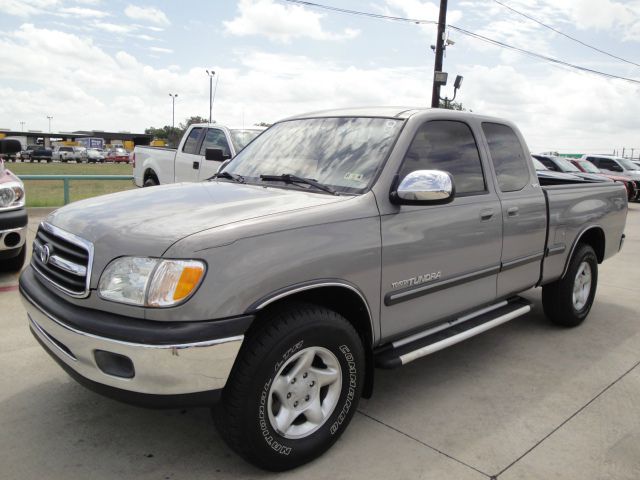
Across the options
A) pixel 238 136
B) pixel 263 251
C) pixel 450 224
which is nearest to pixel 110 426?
→ pixel 263 251

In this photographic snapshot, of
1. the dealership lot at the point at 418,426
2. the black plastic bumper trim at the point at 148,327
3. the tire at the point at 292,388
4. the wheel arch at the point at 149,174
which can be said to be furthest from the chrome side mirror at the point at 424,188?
the wheel arch at the point at 149,174

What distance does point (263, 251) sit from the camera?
2496 millimetres

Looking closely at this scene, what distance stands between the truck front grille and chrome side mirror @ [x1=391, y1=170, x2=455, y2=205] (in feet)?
5.22

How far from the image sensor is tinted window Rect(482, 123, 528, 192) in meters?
4.09

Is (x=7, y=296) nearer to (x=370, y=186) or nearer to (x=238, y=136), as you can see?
(x=370, y=186)

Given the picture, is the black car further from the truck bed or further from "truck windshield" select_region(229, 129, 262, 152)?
the truck bed

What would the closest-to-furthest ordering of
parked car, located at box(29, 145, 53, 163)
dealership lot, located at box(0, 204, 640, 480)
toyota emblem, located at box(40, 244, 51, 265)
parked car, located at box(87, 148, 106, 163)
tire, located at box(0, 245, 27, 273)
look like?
dealership lot, located at box(0, 204, 640, 480) < toyota emblem, located at box(40, 244, 51, 265) < tire, located at box(0, 245, 27, 273) < parked car, located at box(29, 145, 53, 163) < parked car, located at box(87, 148, 106, 163)

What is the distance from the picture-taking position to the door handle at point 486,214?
369 centimetres

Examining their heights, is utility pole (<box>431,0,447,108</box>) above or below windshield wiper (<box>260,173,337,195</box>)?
above

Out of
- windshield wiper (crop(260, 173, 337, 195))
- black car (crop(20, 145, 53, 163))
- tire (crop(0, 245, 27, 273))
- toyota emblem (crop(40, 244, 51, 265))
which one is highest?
windshield wiper (crop(260, 173, 337, 195))

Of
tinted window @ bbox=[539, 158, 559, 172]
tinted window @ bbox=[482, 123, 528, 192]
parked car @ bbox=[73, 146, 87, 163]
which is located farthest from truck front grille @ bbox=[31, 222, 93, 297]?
parked car @ bbox=[73, 146, 87, 163]

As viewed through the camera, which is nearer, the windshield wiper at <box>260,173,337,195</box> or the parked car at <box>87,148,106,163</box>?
the windshield wiper at <box>260,173,337,195</box>

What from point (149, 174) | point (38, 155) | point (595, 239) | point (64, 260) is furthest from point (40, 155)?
point (64, 260)

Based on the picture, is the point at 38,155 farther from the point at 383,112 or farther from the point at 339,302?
the point at 339,302
